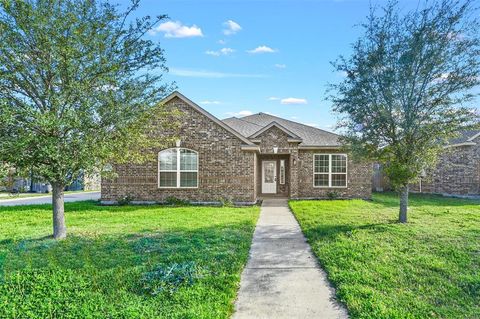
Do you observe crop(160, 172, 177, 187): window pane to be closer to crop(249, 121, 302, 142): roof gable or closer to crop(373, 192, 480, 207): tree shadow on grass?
crop(249, 121, 302, 142): roof gable

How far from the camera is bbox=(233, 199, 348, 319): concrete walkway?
416 cm

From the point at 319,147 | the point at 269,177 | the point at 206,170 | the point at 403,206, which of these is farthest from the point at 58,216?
the point at 269,177

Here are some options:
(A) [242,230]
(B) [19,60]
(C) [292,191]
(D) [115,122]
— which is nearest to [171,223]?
(A) [242,230]

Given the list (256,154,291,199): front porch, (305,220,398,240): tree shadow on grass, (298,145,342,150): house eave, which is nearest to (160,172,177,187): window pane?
(256,154,291,199): front porch

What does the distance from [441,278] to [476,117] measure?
21.5 ft

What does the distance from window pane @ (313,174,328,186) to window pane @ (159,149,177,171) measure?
Answer: 7943 millimetres

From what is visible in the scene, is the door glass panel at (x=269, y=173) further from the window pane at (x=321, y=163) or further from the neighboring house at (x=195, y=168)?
the neighboring house at (x=195, y=168)

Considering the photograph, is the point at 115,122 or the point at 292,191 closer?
the point at 115,122

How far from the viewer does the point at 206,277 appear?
17.0 feet

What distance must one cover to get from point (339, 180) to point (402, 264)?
1263 cm

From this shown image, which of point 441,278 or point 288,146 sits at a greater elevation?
point 288,146

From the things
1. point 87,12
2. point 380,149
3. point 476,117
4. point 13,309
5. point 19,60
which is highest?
point 87,12

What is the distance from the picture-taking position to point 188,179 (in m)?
15.7

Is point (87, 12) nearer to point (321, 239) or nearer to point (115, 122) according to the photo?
point (115, 122)
